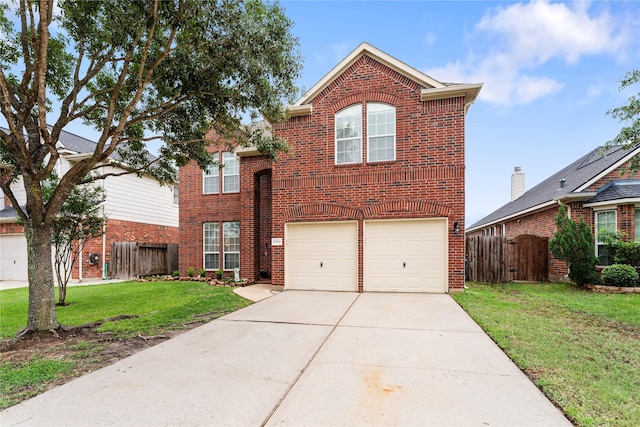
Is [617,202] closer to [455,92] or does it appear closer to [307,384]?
[455,92]

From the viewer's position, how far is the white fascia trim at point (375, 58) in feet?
30.6

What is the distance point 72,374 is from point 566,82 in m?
17.2

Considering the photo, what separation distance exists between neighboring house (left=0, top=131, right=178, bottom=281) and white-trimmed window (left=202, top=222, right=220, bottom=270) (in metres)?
2.35

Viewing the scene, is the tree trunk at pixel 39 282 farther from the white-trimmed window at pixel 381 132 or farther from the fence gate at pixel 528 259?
the fence gate at pixel 528 259

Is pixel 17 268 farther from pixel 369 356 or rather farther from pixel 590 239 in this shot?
pixel 590 239

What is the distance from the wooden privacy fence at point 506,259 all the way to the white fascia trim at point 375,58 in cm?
644

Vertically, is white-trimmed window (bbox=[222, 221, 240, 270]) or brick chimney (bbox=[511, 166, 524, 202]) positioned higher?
→ brick chimney (bbox=[511, 166, 524, 202])

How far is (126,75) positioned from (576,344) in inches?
360

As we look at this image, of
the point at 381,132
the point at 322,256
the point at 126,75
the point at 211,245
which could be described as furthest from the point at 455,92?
the point at 211,245

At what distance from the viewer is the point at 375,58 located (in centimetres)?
972

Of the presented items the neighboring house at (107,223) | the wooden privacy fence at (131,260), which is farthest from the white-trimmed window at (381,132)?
the wooden privacy fence at (131,260)

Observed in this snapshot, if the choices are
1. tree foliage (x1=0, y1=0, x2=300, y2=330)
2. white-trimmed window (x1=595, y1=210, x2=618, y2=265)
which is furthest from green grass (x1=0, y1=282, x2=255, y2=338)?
white-trimmed window (x1=595, y1=210, x2=618, y2=265)

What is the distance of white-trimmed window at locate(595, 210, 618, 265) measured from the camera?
10.8 m

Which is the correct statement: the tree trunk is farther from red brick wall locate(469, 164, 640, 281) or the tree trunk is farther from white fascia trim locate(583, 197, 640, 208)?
white fascia trim locate(583, 197, 640, 208)
